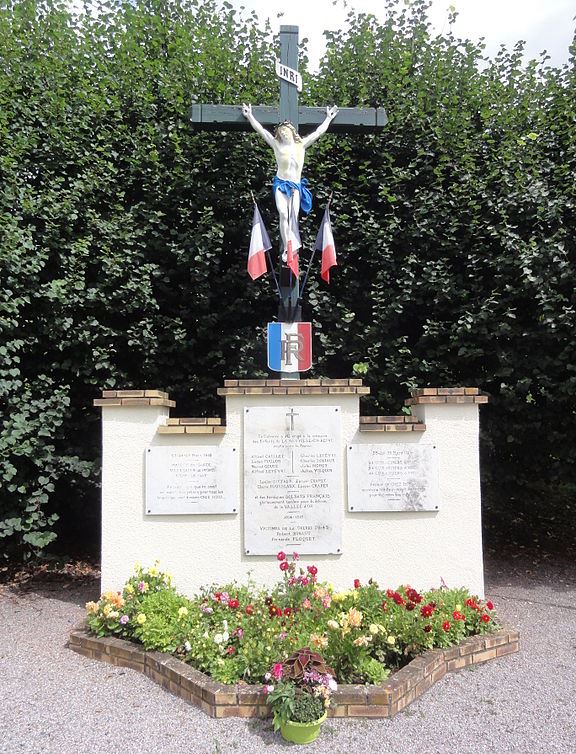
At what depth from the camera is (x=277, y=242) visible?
6273 mm

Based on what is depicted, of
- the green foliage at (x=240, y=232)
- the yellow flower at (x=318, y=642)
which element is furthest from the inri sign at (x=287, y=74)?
the yellow flower at (x=318, y=642)

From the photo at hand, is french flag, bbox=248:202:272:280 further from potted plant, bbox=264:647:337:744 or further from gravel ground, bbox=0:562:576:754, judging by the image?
gravel ground, bbox=0:562:576:754

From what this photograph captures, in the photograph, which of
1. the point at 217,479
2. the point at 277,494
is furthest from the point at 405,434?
the point at 217,479

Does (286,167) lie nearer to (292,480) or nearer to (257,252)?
(257,252)

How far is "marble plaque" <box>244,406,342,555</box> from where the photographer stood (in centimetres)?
453

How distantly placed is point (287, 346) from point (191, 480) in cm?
138

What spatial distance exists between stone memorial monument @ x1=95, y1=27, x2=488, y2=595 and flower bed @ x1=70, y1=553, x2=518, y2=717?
22cm

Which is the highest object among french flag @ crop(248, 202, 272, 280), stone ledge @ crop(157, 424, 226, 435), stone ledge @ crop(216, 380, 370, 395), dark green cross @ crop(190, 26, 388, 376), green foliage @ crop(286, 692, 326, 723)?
dark green cross @ crop(190, 26, 388, 376)

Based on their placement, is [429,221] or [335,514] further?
[429,221]

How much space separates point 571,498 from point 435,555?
14.9ft

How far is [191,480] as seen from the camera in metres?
4.55

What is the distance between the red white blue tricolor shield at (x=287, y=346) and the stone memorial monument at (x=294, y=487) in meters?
0.26

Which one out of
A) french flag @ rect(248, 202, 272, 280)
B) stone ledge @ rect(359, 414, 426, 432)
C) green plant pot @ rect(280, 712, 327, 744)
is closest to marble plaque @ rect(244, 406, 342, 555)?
stone ledge @ rect(359, 414, 426, 432)

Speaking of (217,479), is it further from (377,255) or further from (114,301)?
(377,255)
